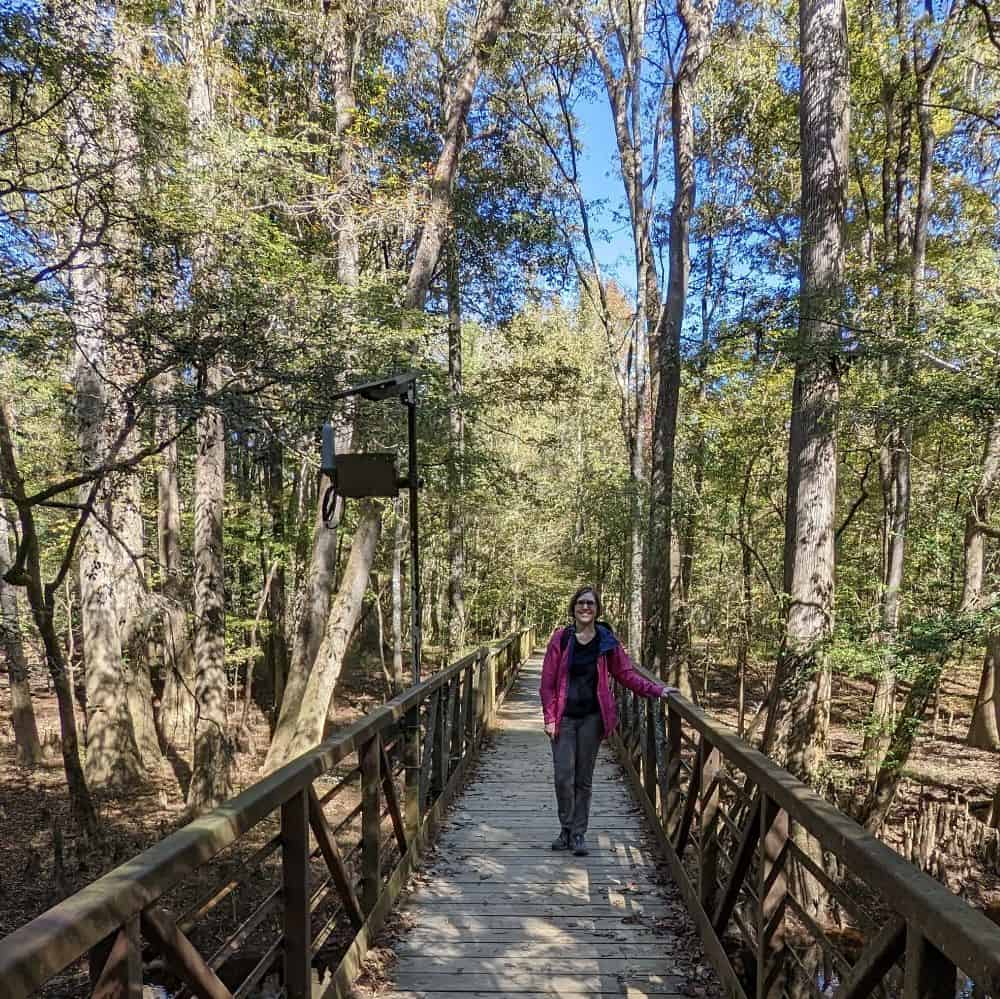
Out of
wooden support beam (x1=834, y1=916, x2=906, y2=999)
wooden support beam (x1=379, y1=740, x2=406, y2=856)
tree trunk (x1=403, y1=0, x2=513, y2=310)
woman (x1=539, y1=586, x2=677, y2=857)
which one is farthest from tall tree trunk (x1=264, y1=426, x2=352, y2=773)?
wooden support beam (x1=834, y1=916, x2=906, y2=999)

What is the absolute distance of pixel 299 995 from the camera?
263cm

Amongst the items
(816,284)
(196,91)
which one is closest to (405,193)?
(196,91)

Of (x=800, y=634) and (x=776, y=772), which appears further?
(x=800, y=634)

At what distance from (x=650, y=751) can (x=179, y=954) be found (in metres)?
4.54

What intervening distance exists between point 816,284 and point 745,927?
605 cm

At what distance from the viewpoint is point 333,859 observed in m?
3.06

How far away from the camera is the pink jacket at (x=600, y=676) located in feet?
15.4

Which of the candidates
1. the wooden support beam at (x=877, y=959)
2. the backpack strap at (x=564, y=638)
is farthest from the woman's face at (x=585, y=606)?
the wooden support beam at (x=877, y=959)

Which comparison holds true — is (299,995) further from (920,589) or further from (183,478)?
(183,478)

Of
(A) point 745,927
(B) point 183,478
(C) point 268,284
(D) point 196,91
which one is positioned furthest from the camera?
(B) point 183,478

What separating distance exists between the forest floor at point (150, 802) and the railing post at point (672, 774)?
4861mm

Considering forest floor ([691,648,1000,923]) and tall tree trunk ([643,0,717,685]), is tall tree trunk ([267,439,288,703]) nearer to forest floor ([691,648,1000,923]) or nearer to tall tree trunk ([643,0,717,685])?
tall tree trunk ([643,0,717,685])

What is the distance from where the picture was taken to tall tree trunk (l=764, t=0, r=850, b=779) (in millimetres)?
7410

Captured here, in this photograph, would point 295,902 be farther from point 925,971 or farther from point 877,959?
point 925,971
